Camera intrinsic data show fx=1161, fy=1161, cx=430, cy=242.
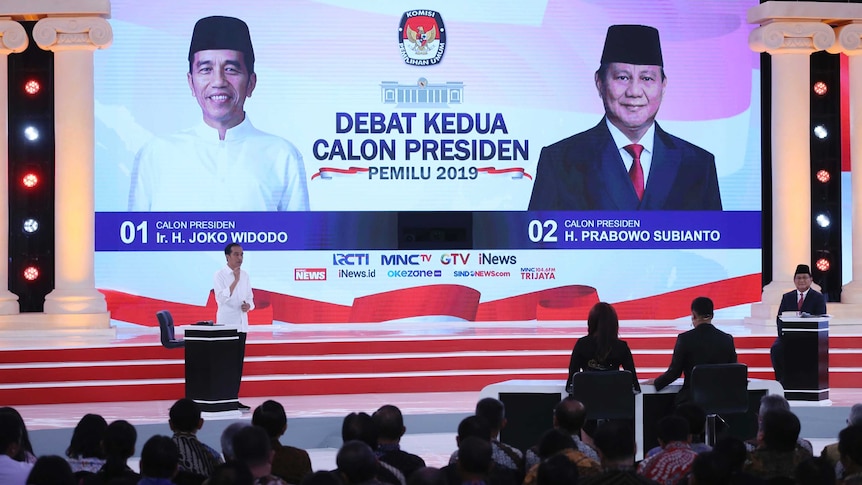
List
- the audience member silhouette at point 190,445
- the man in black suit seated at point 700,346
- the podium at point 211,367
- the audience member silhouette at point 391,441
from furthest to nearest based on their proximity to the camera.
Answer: the podium at point 211,367 → the man in black suit seated at point 700,346 → the audience member silhouette at point 190,445 → the audience member silhouette at point 391,441

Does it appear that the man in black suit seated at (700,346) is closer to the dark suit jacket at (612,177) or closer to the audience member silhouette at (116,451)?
the audience member silhouette at (116,451)

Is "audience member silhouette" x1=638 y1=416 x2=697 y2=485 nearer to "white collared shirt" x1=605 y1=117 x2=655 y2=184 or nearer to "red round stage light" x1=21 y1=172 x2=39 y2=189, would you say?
"white collared shirt" x1=605 y1=117 x2=655 y2=184

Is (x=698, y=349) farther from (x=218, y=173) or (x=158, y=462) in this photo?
(x=218, y=173)

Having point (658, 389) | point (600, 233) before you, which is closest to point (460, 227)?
point (600, 233)

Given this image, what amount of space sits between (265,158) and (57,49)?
240cm

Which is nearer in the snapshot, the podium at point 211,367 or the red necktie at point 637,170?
the podium at point 211,367

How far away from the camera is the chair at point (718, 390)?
6.66 m

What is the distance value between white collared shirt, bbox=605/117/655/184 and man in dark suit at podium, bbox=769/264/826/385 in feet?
11.1

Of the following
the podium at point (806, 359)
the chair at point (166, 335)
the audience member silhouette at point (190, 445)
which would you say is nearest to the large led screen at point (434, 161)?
the chair at point (166, 335)

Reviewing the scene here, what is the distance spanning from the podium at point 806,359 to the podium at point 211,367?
173 inches

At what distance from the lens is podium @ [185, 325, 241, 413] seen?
348 inches

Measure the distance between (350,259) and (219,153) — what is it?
1.82 meters

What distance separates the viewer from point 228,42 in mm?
12547

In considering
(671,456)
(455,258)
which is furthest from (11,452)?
(455,258)
